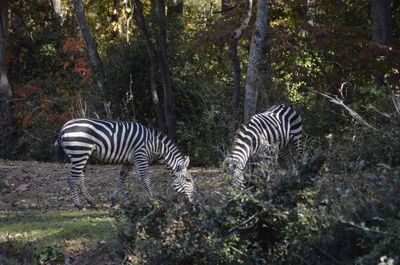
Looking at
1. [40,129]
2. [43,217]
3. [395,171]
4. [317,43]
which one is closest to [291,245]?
[395,171]

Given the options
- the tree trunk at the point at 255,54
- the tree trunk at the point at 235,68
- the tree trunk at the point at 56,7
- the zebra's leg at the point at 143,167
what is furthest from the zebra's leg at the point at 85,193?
the tree trunk at the point at 56,7

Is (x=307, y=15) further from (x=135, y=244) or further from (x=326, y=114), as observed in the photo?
(x=135, y=244)

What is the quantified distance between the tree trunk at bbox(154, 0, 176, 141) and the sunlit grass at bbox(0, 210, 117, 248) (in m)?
5.24

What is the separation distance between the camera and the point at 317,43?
14.0 meters

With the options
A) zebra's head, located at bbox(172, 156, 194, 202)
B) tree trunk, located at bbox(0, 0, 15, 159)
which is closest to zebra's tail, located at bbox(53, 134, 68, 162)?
zebra's head, located at bbox(172, 156, 194, 202)

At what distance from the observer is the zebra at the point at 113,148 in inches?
488

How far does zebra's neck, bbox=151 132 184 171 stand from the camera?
12.9 metres

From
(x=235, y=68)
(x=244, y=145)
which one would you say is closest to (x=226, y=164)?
(x=244, y=145)

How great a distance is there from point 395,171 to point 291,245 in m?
1.41

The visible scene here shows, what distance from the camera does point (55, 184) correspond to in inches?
591

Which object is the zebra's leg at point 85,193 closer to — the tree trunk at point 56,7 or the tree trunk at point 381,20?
the tree trunk at point 381,20

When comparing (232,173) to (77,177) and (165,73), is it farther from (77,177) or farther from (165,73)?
(165,73)

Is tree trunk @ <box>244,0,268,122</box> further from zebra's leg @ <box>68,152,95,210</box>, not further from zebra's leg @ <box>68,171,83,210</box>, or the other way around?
zebra's leg @ <box>68,171,83,210</box>

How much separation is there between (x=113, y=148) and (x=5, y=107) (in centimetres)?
1000
